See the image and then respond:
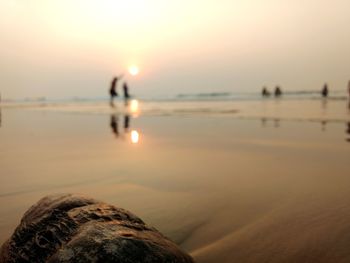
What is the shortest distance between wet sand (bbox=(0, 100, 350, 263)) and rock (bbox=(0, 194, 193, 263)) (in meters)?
0.70

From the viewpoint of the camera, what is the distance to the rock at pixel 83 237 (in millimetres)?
1887

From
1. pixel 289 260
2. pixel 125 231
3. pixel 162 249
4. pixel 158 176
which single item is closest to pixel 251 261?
pixel 289 260

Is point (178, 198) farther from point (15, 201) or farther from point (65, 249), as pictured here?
point (65, 249)

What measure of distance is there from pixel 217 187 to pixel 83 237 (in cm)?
250

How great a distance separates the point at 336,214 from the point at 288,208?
0.41 metres

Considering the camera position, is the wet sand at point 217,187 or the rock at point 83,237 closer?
the rock at point 83,237

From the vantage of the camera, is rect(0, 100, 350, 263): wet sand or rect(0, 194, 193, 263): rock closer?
rect(0, 194, 193, 263): rock

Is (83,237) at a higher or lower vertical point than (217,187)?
higher

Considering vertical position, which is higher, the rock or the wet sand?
the rock

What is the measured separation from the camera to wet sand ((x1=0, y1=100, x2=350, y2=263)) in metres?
2.86

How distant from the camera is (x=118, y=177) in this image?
490 cm

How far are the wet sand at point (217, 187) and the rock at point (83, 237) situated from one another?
70cm

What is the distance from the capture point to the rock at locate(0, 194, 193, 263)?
1.89 metres

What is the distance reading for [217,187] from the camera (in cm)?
429
